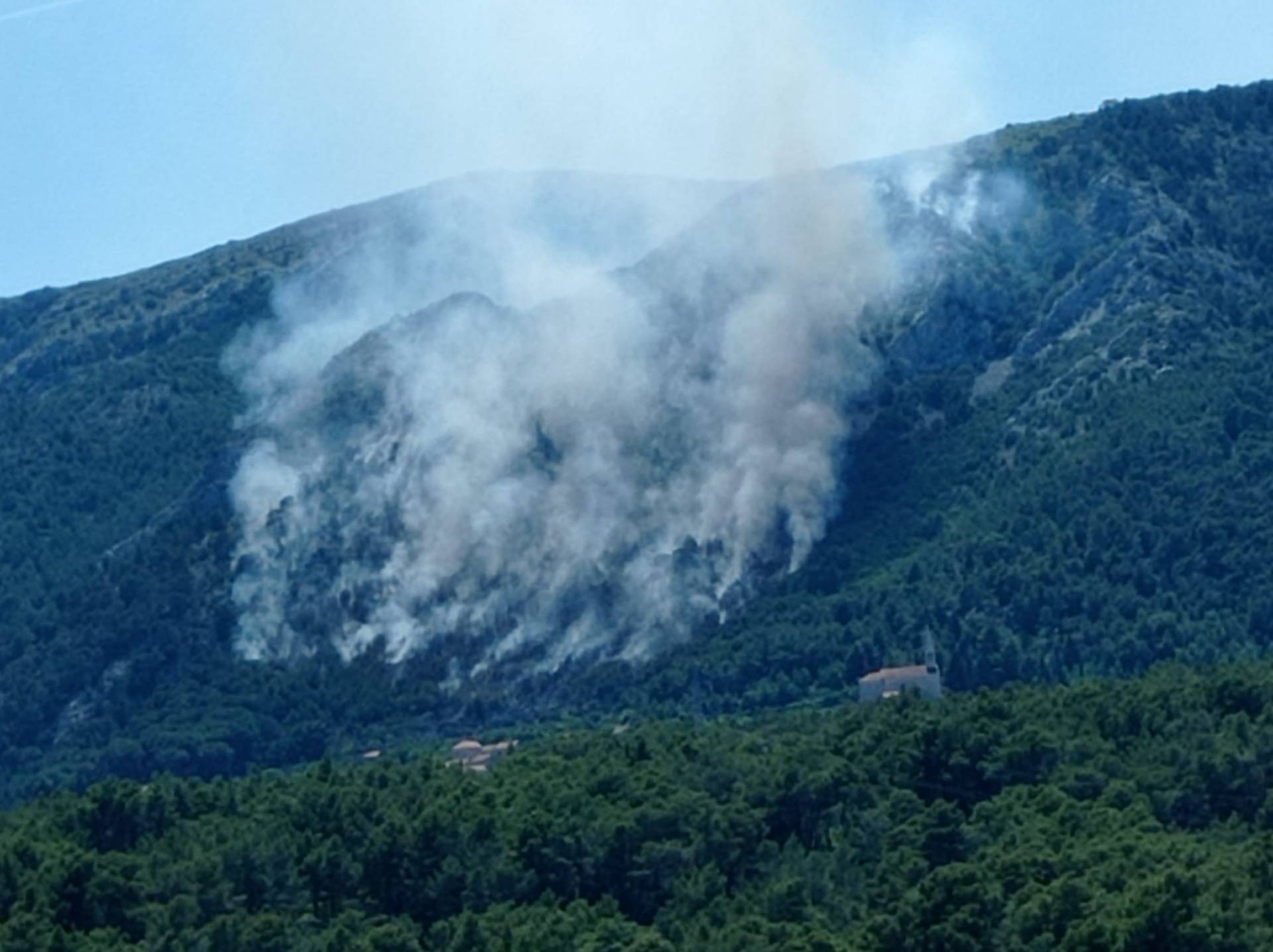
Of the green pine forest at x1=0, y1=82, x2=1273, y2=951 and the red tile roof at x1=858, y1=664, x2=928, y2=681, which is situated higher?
the green pine forest at x1=0, y1=82, x2=1273, y2=951

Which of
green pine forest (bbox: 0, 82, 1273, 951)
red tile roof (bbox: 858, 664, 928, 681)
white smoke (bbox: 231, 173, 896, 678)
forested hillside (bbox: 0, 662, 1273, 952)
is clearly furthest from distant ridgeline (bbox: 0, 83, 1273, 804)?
forested hillside (bbox: 0, 662, 1273, 952)

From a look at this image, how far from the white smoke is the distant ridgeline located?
1.48 metres

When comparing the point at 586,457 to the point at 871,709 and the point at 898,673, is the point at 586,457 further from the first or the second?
the point at 871,709

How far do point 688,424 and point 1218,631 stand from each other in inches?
1292

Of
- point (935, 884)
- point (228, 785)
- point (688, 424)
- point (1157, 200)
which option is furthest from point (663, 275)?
point (935, 884)

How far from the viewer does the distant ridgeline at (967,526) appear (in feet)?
487

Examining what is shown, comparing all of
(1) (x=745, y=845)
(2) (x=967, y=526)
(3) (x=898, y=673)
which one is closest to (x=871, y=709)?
(3) (x=898, y=673)

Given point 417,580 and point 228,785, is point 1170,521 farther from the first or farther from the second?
point 228,785

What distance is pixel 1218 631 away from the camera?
142250mm

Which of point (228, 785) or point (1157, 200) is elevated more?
point (1157, 200)

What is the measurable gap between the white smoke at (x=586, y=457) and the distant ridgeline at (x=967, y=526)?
1.48 meters

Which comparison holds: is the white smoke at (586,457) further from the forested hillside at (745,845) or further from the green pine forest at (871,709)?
the forested hillside at (745,845)

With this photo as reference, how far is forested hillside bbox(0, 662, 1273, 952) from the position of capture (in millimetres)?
86688

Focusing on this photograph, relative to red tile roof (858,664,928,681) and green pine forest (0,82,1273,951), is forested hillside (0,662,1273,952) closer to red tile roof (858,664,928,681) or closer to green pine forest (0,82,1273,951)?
green pine forest (0,82,1273,951)
